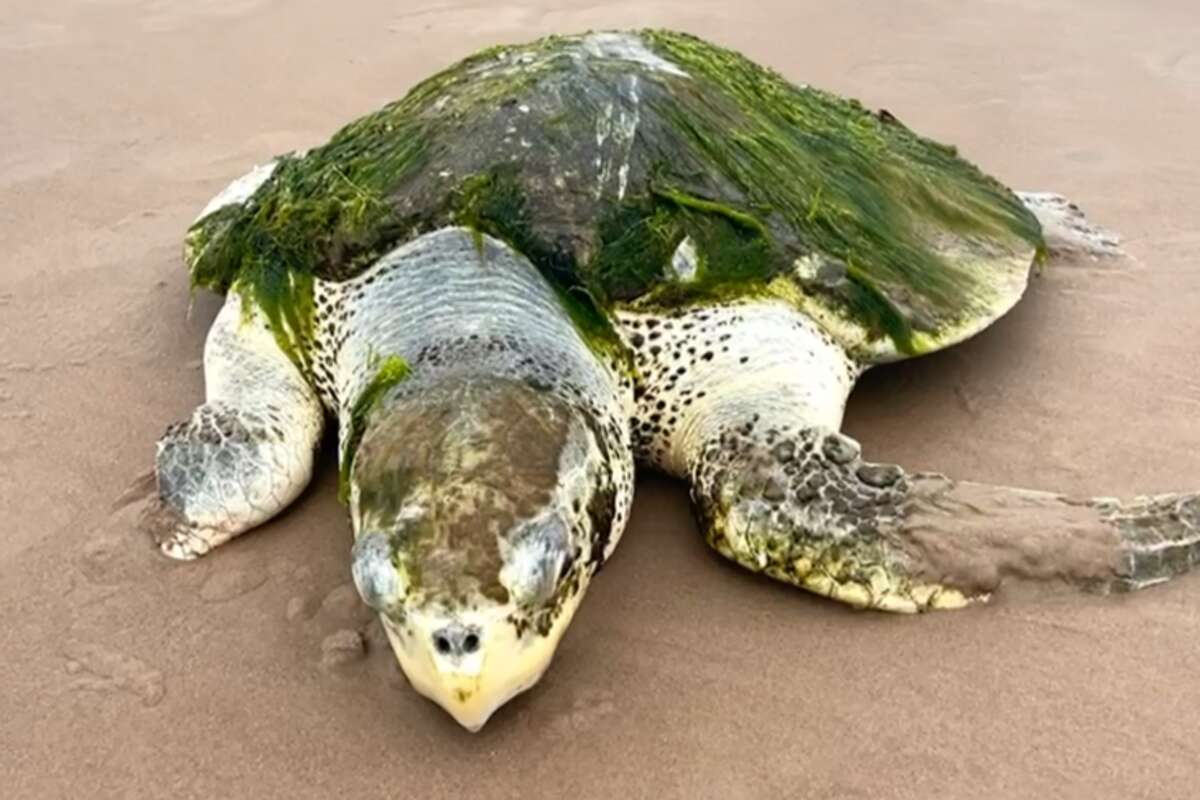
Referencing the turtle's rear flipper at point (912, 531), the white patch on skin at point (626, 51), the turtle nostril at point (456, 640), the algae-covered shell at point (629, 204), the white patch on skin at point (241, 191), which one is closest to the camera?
the turtle nostril at point (456, 640)

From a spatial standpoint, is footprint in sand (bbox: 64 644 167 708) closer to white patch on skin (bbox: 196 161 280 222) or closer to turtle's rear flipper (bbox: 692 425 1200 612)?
turtle's rear flipper (bbox: 692 425 1200 612)

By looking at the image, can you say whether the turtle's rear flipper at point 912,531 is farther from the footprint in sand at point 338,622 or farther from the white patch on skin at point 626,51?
the white patch on skin at point 626,51

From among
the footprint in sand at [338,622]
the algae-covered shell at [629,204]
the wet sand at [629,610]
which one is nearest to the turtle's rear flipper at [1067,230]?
the wet sand at [629,610]

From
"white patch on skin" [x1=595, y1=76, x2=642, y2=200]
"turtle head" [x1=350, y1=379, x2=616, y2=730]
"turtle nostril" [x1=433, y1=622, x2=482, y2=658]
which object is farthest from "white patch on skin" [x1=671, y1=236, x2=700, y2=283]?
"turtle nostril" [x1=433, y1=622, x2=482, y2=658]

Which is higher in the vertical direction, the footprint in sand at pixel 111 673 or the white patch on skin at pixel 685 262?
the white patch on skin at pixel 685 262

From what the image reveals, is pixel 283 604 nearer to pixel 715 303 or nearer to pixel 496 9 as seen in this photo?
pixel 715 303
